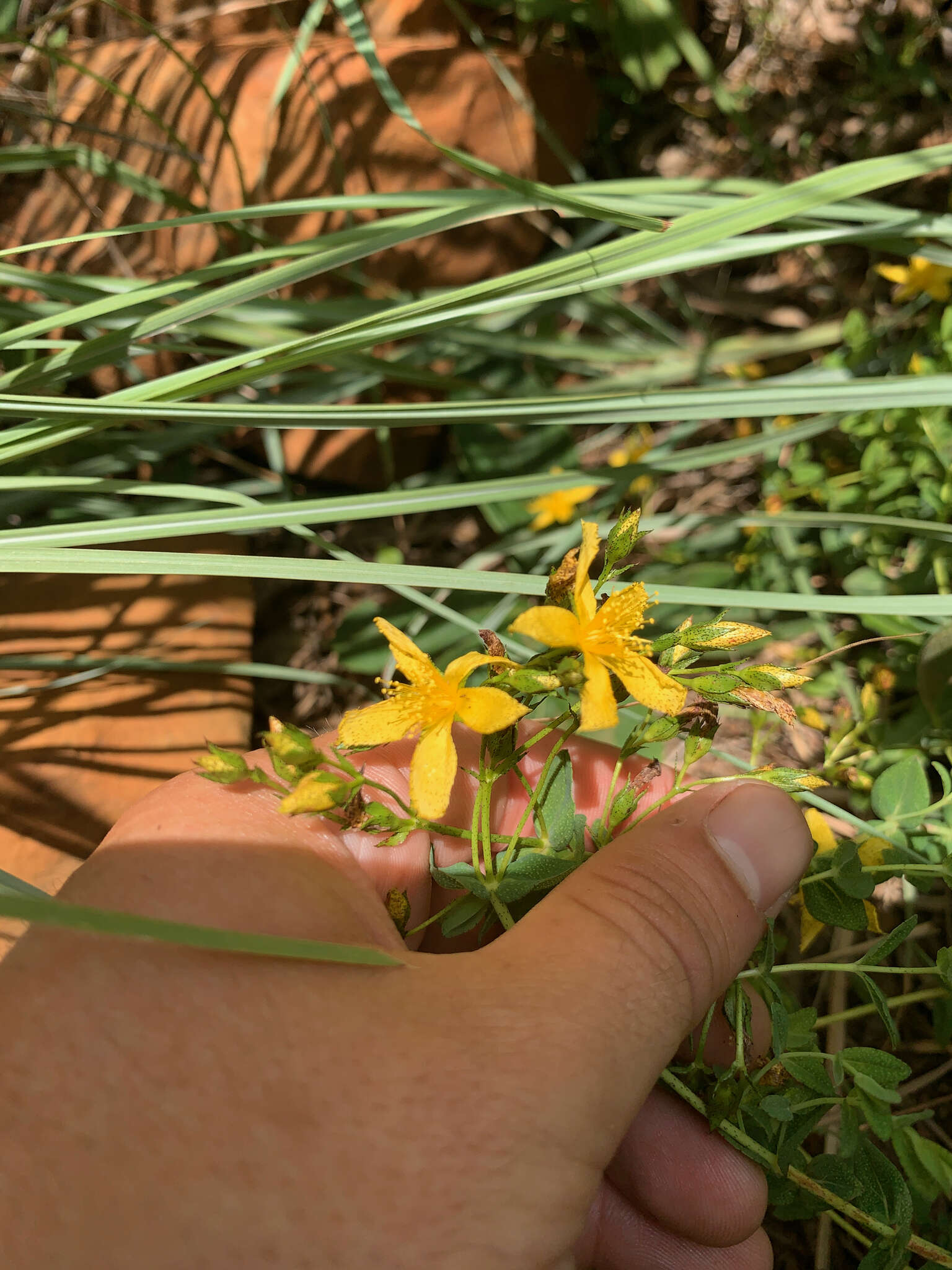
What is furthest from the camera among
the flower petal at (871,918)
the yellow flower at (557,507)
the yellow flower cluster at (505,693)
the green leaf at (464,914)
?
the yellow flower at (557,507)

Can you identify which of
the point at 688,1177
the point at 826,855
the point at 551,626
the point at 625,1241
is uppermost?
the point at 551,626

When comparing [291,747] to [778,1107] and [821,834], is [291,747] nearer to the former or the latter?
[778,1107]

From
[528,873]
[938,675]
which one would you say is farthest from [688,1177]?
[938,675]

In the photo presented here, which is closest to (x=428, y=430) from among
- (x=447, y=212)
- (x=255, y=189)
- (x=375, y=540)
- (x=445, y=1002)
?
→ (x=375, y=540)

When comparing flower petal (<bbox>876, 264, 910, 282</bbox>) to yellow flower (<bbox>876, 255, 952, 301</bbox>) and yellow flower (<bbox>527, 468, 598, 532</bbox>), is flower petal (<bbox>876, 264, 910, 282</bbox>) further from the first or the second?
yellow flower (<bbox>527, 468, 598, 532</bbox>)

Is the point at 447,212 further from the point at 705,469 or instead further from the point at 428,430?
the point at 705,469

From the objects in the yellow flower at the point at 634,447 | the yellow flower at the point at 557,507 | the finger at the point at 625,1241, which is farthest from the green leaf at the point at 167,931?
the yellow flower at the point at 634,447

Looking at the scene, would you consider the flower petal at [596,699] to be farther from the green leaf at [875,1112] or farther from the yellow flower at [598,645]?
the green leaf at [875,1112]
